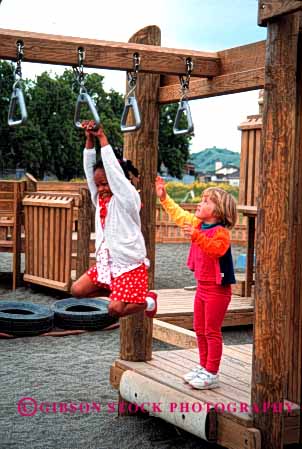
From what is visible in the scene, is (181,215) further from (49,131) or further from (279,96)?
(49,131)

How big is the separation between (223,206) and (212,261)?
34cm

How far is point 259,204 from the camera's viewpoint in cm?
402

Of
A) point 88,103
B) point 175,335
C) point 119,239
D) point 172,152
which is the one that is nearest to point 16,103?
point 88,103

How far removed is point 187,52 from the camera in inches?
191

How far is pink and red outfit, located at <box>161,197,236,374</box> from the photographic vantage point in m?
4.50

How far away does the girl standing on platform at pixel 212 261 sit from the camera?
4.56 metres

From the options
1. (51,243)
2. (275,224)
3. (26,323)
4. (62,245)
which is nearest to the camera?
(275,224)

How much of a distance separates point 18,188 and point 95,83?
25793mm

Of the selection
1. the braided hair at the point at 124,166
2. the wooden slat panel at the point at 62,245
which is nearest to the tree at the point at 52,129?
the wooden slat panel at the point at 62,245

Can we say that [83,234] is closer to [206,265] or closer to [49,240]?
[49,240]

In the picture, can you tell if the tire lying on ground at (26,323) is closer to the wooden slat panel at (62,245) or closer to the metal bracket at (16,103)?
the wooden slat panel at (62,245)

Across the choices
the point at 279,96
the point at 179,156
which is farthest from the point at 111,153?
the point at 179,156

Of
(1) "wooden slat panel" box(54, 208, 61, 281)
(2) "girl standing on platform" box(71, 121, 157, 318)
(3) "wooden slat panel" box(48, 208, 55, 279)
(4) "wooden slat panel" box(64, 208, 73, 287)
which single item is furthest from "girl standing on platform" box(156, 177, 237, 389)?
(3) "wooden slat panel" box(48, 208, 55, 279)

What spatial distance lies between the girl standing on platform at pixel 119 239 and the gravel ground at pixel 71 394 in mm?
934
